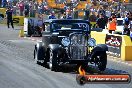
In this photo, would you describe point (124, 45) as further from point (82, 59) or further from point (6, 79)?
point (6, 79)

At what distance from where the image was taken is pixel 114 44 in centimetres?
2033

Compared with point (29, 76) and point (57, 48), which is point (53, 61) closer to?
point (57, 48)

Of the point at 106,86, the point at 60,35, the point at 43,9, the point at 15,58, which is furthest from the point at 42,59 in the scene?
the point at 43,9

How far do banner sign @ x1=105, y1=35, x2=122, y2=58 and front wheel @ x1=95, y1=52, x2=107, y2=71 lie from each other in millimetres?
4802

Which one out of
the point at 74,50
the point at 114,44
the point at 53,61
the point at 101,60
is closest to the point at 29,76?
the point at 53,61

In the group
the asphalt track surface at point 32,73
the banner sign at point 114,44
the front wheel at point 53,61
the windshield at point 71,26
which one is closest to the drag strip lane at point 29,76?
the asphalt track surface at point 32,73

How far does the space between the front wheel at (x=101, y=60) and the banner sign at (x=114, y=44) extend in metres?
4.80

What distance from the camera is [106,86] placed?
11906 mm

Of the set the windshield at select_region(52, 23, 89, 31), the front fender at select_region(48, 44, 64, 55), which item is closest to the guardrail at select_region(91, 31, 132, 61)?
the windshield at select_region(52, 23, 89, 31)

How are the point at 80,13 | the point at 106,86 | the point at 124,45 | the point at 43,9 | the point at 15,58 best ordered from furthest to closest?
the point at 43,9 → the point at 80,13 → the point at 124,45 → the point at 15,58 → the point at 106,86

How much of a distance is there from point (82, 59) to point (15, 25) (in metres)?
25.1

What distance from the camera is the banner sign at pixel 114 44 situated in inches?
782

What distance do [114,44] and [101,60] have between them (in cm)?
534

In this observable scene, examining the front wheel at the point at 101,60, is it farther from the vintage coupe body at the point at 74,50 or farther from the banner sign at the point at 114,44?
the banner sign at the point at 114,44
